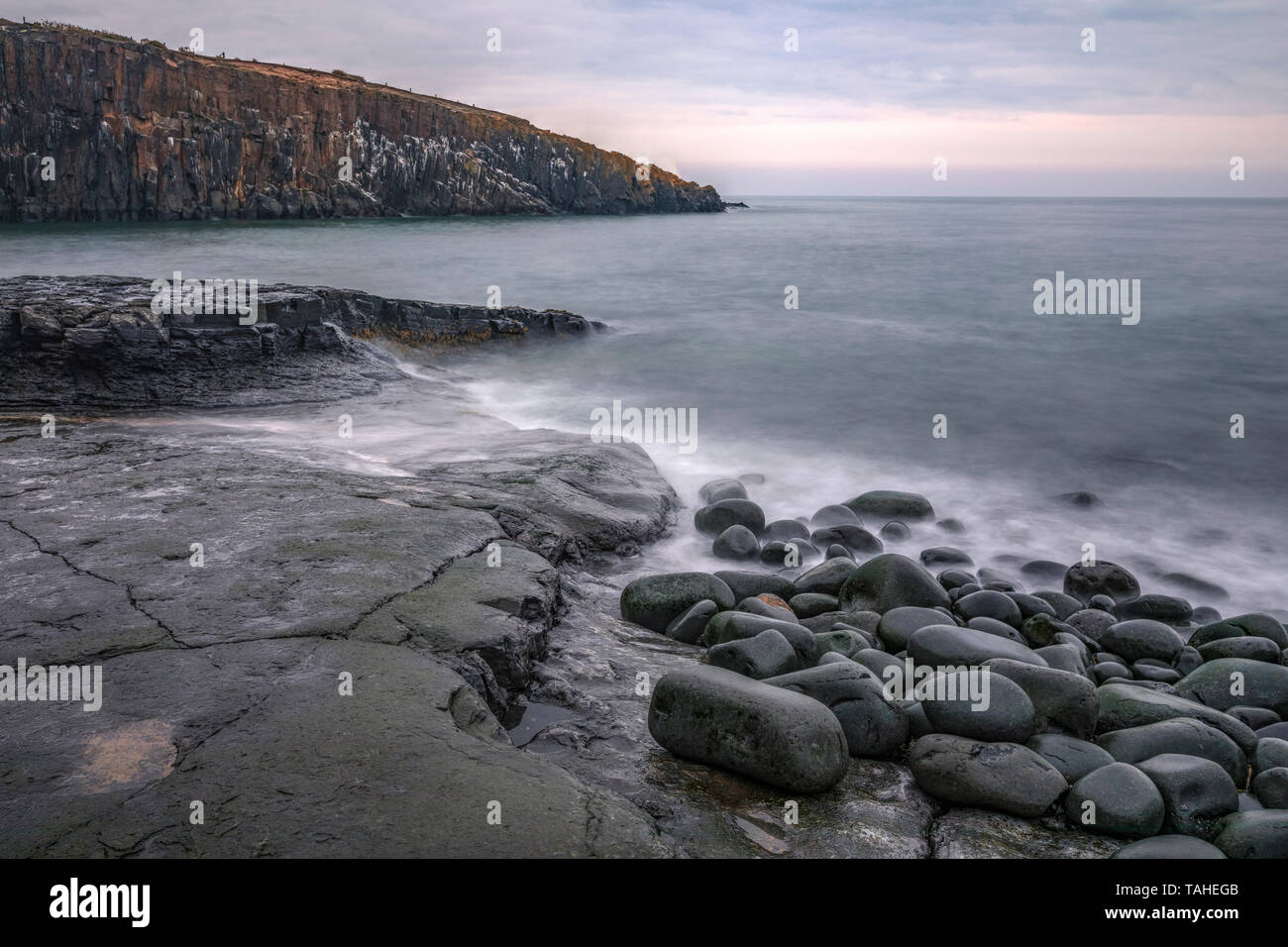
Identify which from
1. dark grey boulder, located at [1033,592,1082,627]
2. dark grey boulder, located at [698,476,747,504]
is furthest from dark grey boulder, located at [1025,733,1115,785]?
dark grey boulder, located at [698,476,747,504]

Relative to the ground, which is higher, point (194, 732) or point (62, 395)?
point (62, 395)

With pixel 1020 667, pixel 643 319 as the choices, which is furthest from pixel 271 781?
pixel 643 319

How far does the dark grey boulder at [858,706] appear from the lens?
146 inches

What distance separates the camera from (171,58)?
2183 inches

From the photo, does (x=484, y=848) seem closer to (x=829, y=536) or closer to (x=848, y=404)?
(x=829, y=536)

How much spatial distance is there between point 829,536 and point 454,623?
409 cm

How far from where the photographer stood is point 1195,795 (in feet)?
11.4

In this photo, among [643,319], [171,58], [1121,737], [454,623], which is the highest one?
[171,58]

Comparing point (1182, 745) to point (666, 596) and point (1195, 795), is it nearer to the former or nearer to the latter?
point (1195, 795)

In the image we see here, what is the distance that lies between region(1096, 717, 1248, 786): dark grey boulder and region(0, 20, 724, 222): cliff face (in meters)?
49.2

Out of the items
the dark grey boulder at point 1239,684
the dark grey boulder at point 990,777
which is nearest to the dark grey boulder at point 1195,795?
Result: the dark grey boulder at point 990,777

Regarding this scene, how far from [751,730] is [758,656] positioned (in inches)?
36.7

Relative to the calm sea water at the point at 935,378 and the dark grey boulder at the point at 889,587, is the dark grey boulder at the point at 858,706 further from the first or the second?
the calm sea water at the point at 935,378
